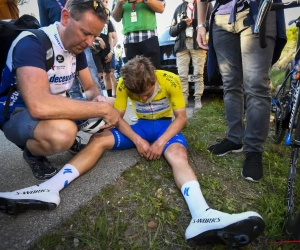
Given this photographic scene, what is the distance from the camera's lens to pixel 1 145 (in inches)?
107

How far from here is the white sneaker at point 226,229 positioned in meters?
1.16

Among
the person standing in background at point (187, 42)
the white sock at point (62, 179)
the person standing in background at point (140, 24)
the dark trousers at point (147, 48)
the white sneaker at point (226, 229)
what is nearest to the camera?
the white sneaker at point (226, 229)

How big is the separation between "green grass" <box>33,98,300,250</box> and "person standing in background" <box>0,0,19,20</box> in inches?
83.1

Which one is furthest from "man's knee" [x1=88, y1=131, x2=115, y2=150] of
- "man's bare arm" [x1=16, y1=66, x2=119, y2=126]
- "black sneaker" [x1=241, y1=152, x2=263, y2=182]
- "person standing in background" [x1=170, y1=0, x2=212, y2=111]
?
"person standing in background" [x1=170, y1=0, x2=212, y2=111]

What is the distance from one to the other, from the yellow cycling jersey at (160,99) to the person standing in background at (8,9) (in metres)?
1.43

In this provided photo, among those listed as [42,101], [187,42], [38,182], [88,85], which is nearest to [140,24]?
[187,42]

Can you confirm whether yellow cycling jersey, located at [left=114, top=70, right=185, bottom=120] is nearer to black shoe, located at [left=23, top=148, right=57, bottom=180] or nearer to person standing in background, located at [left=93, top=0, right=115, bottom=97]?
black shoe, located at [left=23, top=148, right=57, bottom=180]

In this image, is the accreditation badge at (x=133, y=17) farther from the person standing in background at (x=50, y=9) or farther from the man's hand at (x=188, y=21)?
the man's hand at (x=188, y=21)

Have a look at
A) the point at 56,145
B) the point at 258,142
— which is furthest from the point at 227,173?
the point at 56,145

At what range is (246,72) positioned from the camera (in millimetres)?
1918

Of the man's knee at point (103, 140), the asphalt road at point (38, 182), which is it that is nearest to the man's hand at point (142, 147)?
the asphalt road at point (38, 182)

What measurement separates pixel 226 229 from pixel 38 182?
1.42 meters

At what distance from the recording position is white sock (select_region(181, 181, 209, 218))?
1410mm

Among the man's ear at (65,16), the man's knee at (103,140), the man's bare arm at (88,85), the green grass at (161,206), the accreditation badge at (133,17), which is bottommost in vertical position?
the green grass at (161,206)
